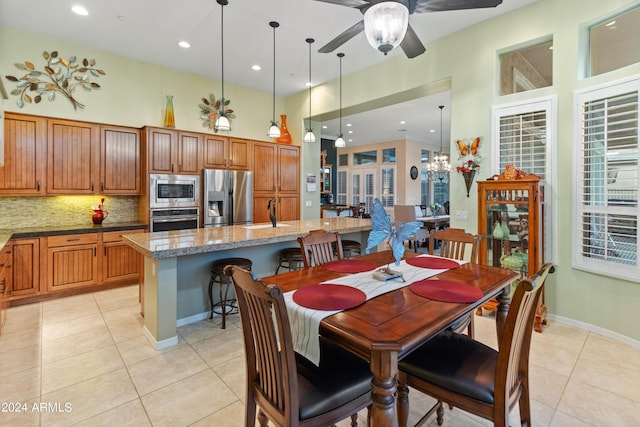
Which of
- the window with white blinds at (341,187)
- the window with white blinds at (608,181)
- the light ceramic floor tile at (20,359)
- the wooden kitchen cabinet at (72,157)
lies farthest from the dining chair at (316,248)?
the window with white blinds at (341,187)

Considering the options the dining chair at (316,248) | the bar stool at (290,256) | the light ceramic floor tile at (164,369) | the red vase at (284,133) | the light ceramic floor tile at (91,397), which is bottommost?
the light ceramic floor tile at (91,397)

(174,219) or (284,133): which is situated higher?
(284,133)

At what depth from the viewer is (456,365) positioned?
1426 millimetres

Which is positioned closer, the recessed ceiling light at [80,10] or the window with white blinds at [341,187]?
the recessed ceiling light at [80,10]

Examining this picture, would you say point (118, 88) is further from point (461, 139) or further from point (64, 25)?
point (461, 139)

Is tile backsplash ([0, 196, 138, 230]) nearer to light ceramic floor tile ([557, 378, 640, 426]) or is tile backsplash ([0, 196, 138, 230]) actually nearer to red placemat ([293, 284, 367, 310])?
red placemat ([293, 284, 367, 310])

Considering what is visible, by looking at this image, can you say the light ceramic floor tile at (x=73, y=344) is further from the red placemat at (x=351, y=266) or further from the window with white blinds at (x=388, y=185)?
the window with white blinds at (x=388, y=185)

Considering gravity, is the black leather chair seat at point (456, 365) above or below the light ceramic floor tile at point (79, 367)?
above

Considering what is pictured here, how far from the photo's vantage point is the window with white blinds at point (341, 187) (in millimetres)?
11883

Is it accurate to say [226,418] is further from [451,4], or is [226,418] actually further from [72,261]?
[72,261]

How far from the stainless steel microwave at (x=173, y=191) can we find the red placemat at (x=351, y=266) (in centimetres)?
328

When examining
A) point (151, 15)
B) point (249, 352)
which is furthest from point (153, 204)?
point (249, 352)

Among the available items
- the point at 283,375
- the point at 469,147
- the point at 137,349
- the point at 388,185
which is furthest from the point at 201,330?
the point at 388,185

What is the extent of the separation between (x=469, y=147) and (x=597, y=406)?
2.67 m
